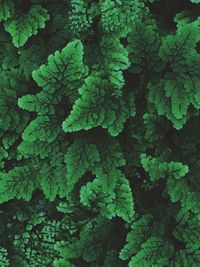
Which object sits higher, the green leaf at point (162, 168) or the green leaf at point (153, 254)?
the green leaf at point (162, 168)

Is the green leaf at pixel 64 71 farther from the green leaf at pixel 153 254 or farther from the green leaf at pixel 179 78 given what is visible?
the green leaf at pixel 153 254

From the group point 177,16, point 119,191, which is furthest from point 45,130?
point 177,16

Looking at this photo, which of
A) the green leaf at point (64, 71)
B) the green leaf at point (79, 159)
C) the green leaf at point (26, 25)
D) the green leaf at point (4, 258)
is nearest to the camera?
the green leaf at point (64, 71)

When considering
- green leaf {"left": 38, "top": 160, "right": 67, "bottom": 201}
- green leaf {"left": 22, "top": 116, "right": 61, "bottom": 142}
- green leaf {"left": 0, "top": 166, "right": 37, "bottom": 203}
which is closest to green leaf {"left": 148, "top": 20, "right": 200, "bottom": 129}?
green leaf {"left": 22, "top": 116, "right": 61, "bottom": 142}

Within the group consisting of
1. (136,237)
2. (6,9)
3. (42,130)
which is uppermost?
(6,9)

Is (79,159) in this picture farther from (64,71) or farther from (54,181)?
(64,71)

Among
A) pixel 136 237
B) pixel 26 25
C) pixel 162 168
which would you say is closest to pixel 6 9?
pixel 26 25

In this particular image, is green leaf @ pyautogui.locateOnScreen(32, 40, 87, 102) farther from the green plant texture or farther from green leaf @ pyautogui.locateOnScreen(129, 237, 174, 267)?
green leaf @ pyautogui.locateOnScreen(129, 237, 174, 267)

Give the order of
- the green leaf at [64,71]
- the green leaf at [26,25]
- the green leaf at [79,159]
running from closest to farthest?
the green leaf at [64,71] → the green leaf at [79,159] → the green leaf at [26,25]

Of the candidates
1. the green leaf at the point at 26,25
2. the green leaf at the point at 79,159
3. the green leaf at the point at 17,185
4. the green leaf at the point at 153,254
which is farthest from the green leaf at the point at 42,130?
Result: the green leaf at the point at 153,254
